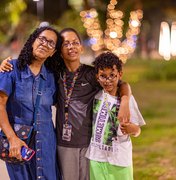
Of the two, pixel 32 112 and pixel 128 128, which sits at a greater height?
pixel 32 112

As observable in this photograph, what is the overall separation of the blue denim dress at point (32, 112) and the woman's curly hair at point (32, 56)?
0.05m

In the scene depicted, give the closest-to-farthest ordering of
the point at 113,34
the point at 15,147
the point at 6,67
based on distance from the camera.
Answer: the point at 15,147 < the point at 6,67 < the point at 113,34

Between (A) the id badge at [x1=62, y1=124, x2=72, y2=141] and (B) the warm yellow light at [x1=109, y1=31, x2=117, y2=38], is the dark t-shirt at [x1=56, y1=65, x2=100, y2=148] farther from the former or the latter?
(B) the warm yellow light at [x1=109, y1=31, x2=117, y2=38]

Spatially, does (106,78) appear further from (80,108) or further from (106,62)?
(80,108)

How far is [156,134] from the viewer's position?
29.1ft

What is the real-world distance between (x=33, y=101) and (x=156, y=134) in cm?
581

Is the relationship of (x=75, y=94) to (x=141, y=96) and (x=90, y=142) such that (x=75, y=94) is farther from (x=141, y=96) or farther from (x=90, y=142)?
(x=141, y=96)

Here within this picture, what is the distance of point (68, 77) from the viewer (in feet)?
11.8

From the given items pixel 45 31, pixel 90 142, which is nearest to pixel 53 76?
pixel 45 31

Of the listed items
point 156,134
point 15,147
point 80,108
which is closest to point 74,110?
point 80,108

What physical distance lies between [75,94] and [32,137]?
46cm

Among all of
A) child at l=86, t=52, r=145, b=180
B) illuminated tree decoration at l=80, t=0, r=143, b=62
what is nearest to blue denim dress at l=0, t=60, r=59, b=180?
child at l=86, t=52, r=145, b=180

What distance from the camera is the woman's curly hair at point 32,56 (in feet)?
11.3

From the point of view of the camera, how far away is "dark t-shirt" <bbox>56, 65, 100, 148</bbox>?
11.7 ft
